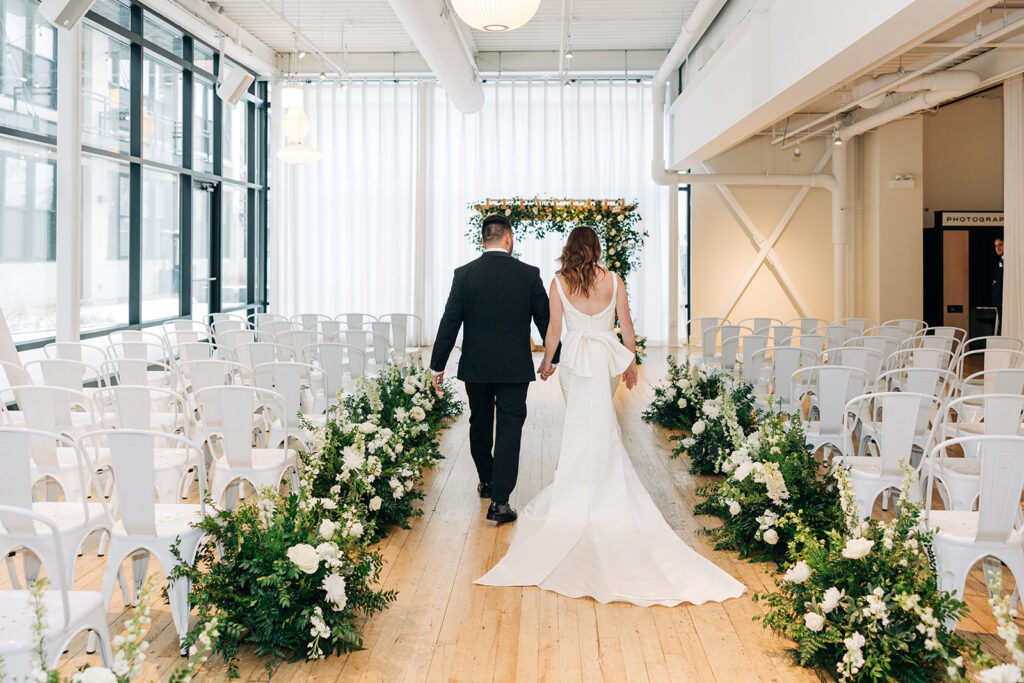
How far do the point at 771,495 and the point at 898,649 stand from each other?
4.34ft

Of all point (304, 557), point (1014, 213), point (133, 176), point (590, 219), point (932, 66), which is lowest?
point (304, 557)

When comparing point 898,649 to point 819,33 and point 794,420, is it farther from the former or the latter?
point 819,33

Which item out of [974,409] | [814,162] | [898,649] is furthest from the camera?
[814,162]

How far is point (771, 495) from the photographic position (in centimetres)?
424

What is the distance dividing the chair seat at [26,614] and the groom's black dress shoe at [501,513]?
257 centimetres

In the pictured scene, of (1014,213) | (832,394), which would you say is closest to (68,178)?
(832,394)

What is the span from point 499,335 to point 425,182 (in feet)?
34.6

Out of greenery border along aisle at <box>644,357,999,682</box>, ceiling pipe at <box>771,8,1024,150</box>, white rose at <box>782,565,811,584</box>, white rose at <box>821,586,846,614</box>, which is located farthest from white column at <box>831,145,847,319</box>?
white rose at <box>821,586,846,614</box>

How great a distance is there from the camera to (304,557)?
123 inches

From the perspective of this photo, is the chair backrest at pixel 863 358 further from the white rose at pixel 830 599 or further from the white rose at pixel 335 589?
the white rose at pixel 335 589

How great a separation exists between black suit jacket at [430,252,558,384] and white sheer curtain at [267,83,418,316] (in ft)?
33.8

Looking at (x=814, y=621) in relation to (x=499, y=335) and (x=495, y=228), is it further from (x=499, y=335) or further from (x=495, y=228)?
(x=495, y=228)

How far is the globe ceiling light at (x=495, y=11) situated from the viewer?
220 inches

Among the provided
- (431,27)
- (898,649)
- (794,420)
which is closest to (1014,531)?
(898,649)
